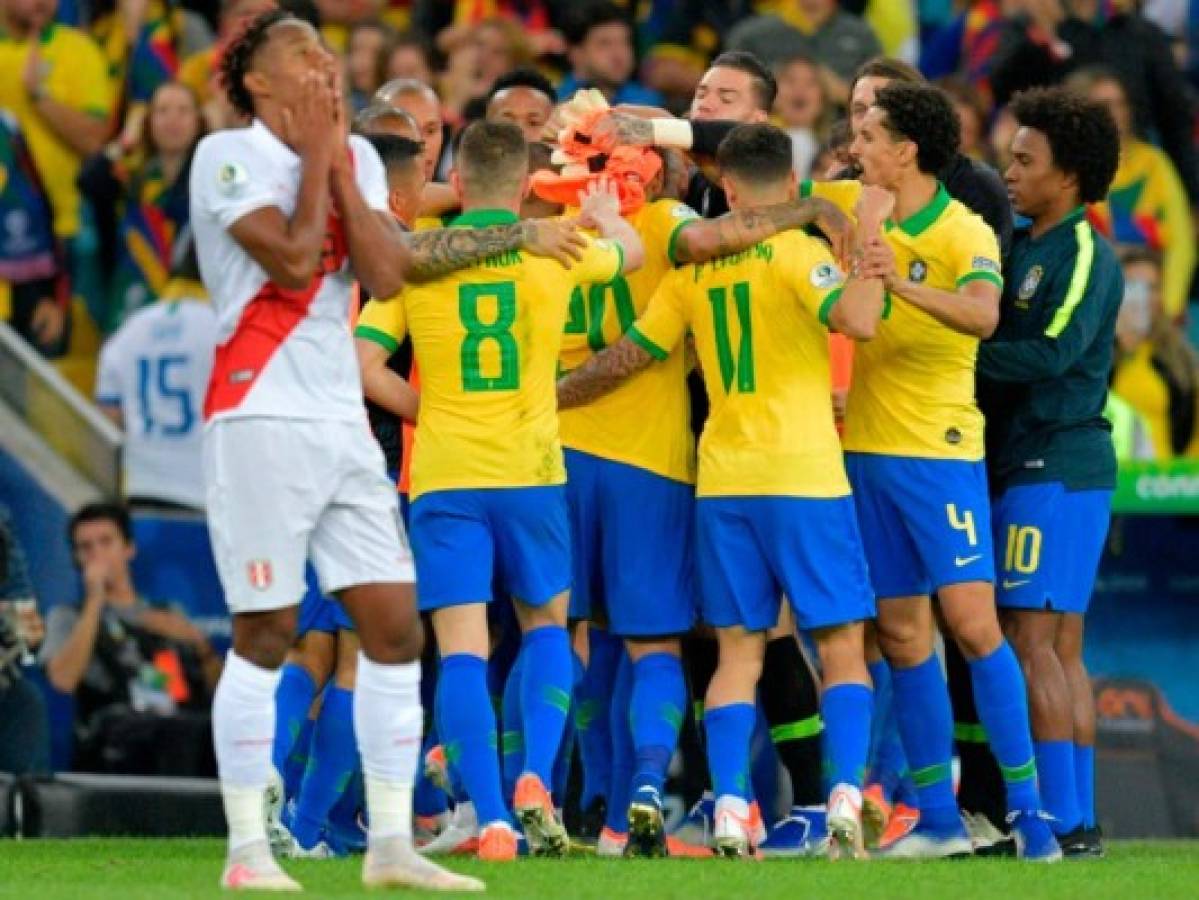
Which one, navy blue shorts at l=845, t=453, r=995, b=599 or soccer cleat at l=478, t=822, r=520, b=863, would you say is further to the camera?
navy blue shorts at l=845, t=453, r=995, b=599

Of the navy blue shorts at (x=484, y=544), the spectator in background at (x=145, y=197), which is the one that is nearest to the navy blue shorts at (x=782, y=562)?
the navy blue shorts at (x=484, y=544)

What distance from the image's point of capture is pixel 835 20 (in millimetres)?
16109

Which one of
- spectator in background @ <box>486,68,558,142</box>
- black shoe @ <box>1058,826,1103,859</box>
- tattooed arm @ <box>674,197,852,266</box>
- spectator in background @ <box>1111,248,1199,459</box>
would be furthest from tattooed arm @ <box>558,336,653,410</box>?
spectator in background @ <box>1111,248,1199,459</box>

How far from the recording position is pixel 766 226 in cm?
1002

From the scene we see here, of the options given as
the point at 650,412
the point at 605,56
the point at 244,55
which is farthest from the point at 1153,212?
the point at 244,55

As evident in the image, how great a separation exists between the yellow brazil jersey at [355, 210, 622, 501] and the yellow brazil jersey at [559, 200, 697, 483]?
1.77 feet

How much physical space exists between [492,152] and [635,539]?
143 cm

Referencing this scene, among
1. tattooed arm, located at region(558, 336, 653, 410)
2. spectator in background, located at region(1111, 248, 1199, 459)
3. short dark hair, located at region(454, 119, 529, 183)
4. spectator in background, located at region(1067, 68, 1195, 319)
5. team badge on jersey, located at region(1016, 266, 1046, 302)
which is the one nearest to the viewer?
short dark hair, located at region(454, 119, 529, 183)

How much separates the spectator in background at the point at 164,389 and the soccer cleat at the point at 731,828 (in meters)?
5.28

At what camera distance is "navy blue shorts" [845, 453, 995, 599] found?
10.1 meters

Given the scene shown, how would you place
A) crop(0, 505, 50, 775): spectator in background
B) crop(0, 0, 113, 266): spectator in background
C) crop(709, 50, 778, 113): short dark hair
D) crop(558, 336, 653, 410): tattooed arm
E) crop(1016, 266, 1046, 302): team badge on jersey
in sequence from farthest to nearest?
1. crop(0, 0, 113, 266): spectator in background
2. crop(0, 505, 50, 775): spectator in background
3. crop(709, 50, 778, 113): short dark hair
4. crop(1016, 266, 1046, 302): team badge on jersey
5. crop(558, 336, 653, 410): tattooed arm

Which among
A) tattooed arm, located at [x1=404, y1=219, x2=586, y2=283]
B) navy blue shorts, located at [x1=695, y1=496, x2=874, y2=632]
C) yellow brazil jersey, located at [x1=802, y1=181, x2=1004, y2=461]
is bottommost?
navy blue shorts, located at [x1=695, y1=496, x2=874, y2=632]

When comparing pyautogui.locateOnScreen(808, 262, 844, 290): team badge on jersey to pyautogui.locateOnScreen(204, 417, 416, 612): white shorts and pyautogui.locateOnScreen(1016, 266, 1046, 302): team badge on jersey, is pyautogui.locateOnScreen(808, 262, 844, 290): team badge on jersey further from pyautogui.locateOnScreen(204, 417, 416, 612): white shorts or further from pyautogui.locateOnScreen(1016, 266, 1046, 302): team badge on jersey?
pyautogui.locateOnScreen(204, 417, 416, 612): white shorts

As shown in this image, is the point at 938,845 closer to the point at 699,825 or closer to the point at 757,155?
the point at 699,825
